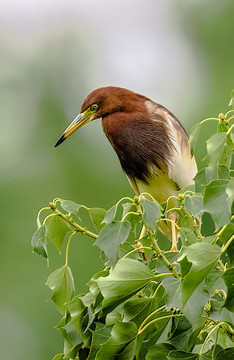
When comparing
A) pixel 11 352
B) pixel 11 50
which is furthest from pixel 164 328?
pixel 11 50

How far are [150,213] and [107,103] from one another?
1.53 metres

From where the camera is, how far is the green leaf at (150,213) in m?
1.30

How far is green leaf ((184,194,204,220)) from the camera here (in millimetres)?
1356

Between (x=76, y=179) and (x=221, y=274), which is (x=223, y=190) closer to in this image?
(x=221, y=274)

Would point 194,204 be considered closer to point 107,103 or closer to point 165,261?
point 165,261

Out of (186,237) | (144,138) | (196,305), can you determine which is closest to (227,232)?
(186,237)

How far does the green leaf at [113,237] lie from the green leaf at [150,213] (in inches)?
1.3

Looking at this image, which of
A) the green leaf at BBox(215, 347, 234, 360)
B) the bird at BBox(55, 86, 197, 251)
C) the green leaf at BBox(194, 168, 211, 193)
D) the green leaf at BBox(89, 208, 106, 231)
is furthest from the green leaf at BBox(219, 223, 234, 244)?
the bird at BBox(55, 86, 197, 251)

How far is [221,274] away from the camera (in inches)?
47.3

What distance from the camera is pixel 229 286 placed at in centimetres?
112

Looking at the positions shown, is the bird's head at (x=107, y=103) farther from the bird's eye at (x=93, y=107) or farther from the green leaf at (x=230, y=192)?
the green leaf at (x=230, y=192)

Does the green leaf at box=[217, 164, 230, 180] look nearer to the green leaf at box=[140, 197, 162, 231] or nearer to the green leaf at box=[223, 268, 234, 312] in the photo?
the green leaf at box=[140, 197, 162, 231]

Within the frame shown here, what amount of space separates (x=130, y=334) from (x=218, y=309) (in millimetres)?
157

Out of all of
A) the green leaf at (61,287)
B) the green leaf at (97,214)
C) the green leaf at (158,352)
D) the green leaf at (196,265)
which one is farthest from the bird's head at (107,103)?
the green leaf at (196,265)
